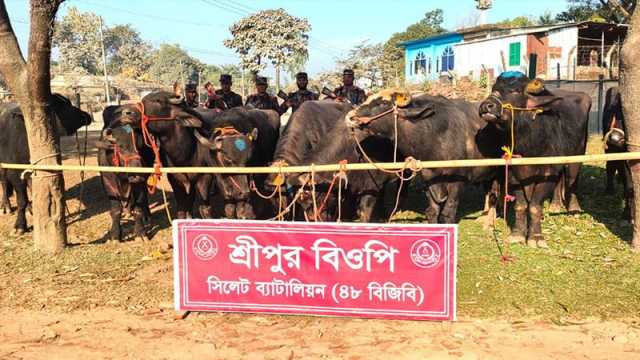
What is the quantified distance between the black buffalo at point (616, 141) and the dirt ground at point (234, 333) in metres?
2.95

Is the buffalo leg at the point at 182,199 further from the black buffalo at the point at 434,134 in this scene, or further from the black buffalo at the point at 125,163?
the black buffalo at the point at 434,134

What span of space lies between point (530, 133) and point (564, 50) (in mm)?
26404

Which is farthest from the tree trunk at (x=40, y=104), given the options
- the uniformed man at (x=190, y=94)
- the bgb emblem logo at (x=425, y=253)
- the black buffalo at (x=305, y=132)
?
the uniformed man at (x=190, y=94)

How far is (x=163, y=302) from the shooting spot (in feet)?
17.8

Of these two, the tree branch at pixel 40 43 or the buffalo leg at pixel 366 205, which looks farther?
the buffalo leg at pixel 366 205

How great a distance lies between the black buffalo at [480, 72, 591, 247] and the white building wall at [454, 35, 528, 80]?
2519cm

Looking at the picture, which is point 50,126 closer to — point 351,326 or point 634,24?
point 351,326

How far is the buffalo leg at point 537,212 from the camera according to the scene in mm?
6469

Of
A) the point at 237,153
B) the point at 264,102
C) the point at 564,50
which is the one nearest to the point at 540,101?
the point at 237,153

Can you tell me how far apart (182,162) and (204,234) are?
291 centimetres

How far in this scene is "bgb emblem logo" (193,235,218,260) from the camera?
196 inches

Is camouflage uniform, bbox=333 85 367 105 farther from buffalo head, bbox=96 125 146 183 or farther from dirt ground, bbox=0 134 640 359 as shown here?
dirt ground, bbox=0 134 640 359

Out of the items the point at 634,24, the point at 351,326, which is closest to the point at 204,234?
the point at 351,326

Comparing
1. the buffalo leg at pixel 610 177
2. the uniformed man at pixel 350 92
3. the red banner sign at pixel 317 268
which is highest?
the uniformed man at pixel 350 92
